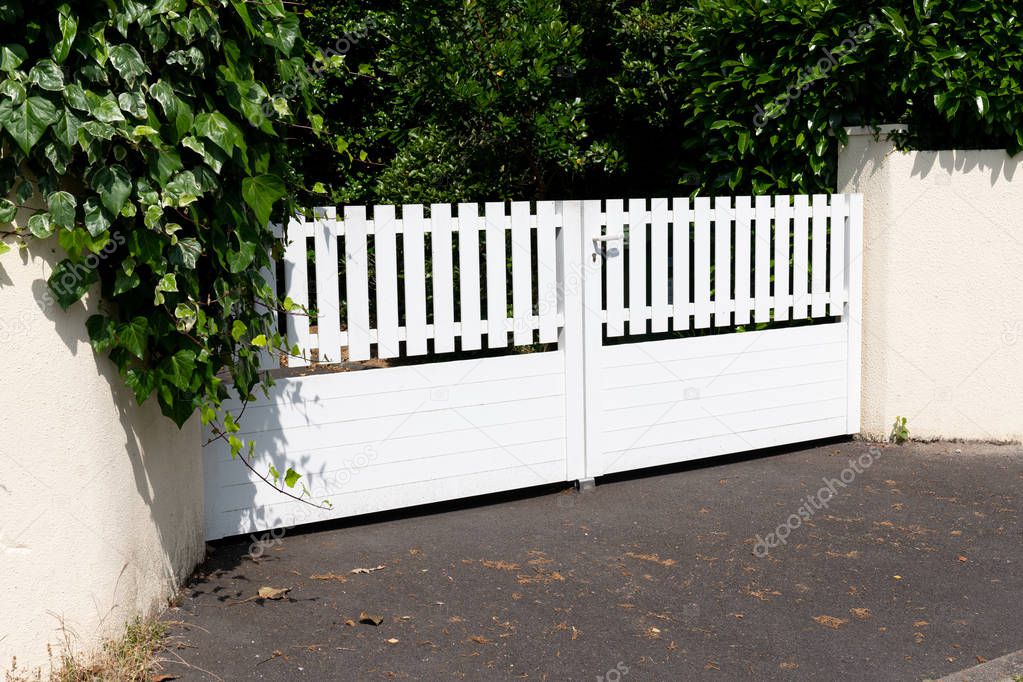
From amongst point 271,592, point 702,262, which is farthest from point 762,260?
point 271,592

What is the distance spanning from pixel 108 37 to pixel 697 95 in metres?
5.22

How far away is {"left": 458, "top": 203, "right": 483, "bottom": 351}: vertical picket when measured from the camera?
5984 mm

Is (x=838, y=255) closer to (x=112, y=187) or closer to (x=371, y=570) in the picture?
(x=371, y=570)

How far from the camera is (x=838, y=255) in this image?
744 centimetres

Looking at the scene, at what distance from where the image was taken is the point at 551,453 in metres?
6.39

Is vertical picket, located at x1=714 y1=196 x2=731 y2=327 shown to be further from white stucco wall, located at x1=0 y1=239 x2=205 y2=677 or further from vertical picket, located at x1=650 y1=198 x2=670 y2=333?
white stucco wall, located at x1=0 y1=239 x2=205 y2=677

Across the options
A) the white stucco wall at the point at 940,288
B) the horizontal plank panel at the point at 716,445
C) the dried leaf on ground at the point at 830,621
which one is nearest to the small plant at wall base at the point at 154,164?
the dried leaf on ground at the point at 830,621

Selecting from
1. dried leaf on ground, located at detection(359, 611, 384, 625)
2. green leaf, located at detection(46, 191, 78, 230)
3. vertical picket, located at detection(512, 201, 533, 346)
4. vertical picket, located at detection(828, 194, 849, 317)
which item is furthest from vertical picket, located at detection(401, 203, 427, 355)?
vertical picket, located at detection(828, 194, 849, 317)

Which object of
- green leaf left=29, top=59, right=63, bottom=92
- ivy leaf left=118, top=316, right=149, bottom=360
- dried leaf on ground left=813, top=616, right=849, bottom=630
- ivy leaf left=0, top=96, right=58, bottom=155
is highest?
green leaf left=29, top=59, right=63, bottom=92

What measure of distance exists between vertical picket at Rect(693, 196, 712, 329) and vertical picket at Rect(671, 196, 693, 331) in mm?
60

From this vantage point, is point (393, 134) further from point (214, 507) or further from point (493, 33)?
point (214, 507)

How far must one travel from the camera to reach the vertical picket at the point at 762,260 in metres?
7.02

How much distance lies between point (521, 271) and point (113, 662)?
3.19 meters

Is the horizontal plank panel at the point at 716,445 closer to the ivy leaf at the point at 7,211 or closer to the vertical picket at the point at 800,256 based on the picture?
the vertical picket at the point at 800,256
